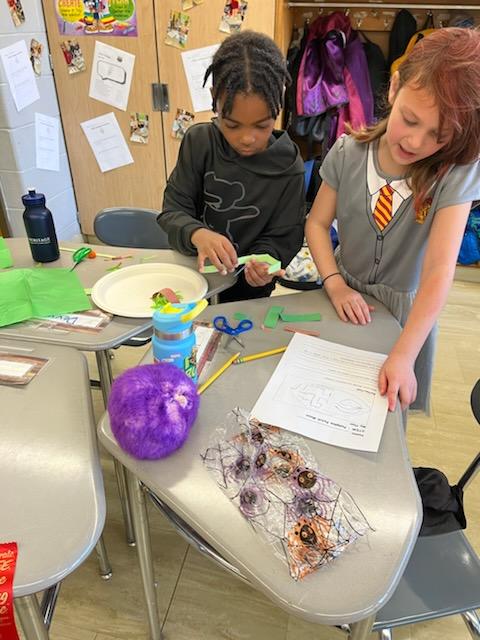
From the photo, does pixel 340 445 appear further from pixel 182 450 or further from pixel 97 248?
pixel 97 248

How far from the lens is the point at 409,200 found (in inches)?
42.1

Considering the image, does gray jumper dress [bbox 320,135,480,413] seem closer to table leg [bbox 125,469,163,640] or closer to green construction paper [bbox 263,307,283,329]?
green construction paper [bbox 263,307,283,329]

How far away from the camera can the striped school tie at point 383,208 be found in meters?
1.09

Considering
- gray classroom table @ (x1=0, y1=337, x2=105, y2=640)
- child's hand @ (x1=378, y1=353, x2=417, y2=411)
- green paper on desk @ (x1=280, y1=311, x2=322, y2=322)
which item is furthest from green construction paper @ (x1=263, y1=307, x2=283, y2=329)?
gray classroom table @ (x1=0, y1=337, x2=105, y2=640)

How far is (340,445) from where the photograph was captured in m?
0.75

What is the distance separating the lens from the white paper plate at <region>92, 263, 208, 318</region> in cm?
113

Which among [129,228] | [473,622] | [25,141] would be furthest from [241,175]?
[25,141]

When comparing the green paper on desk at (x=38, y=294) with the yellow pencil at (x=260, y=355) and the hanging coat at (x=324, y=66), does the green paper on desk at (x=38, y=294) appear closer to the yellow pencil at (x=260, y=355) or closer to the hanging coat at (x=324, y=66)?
the yellow pencil at (x=260, y=355)

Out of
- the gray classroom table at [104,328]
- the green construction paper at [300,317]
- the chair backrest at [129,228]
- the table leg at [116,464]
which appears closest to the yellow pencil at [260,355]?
the green construction paper at [300,317]

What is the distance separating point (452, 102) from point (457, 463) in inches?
50.6

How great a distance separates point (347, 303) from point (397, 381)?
283 millimetres

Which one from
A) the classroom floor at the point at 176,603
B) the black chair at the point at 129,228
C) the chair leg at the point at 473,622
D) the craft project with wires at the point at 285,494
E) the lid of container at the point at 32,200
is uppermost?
the lid of container at the point at 32,200

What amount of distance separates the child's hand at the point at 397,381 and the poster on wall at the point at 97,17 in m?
2.48

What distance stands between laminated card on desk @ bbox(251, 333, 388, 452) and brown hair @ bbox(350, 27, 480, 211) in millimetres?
441
